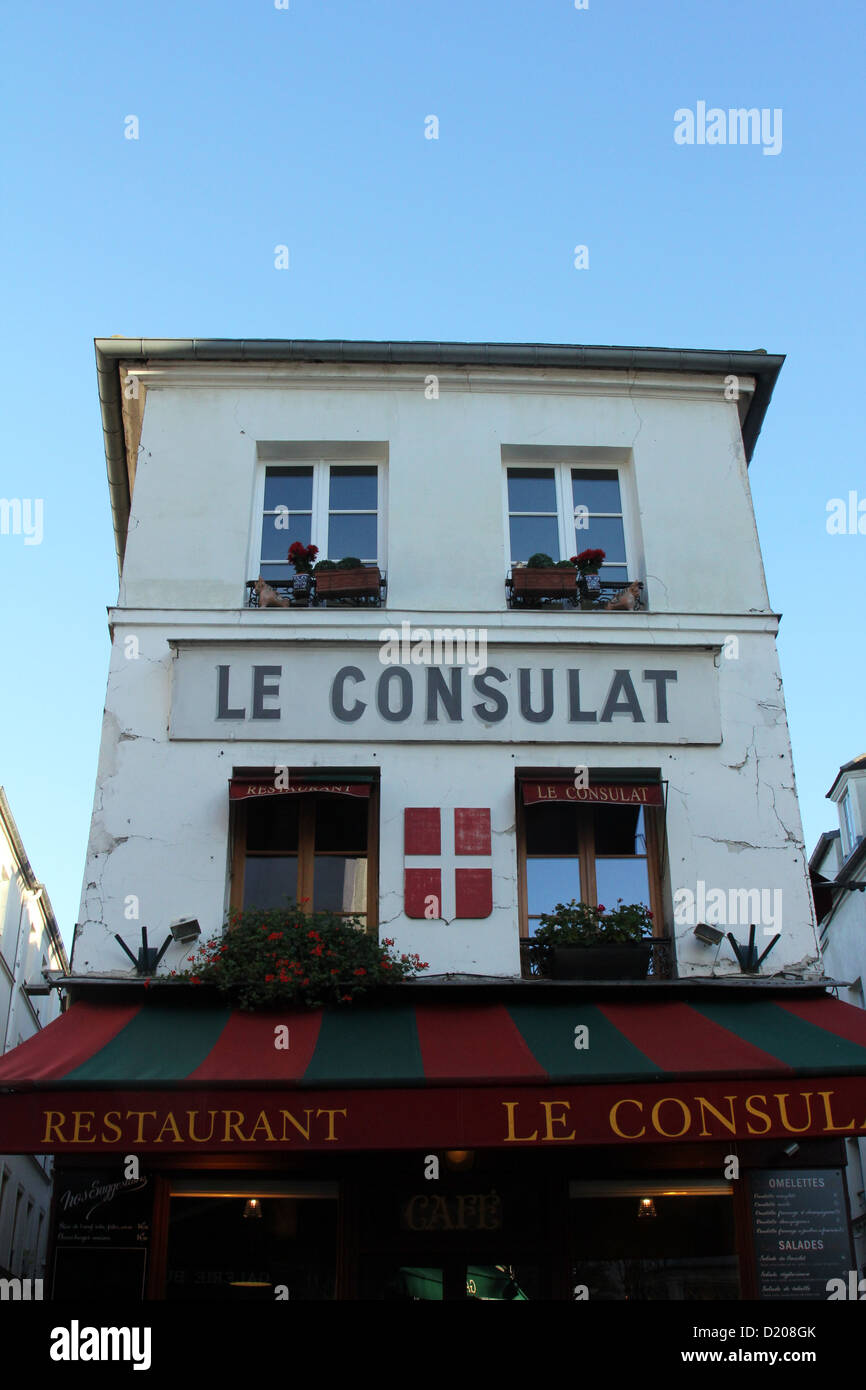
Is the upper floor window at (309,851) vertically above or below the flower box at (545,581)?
below

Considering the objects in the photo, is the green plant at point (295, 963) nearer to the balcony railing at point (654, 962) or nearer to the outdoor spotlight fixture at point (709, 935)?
the balcony railing at point (654, 962)

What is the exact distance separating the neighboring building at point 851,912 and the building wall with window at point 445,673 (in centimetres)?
780

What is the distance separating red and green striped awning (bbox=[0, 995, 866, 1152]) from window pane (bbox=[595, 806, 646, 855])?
7.07 ft

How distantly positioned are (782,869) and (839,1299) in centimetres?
A: 331

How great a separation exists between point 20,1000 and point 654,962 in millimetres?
18341

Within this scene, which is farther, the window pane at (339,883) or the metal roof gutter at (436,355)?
the metal roof gutter at (436,355)

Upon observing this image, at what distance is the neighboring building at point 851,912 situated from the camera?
2019 centimetres

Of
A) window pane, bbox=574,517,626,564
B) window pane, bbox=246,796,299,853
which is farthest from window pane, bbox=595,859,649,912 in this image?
window pane, bbox=574,517,626,564

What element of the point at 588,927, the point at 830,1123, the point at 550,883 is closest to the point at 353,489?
the point at 550,883

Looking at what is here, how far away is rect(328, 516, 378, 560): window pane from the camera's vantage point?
475 inches

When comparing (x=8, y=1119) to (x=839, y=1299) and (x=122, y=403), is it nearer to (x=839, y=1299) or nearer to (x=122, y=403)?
(x=839, y=1299)

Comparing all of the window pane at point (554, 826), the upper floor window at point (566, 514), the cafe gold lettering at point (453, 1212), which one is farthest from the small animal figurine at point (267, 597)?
the cafe gold lettering at point (453, 1212)

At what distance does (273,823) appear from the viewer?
35.7ft
